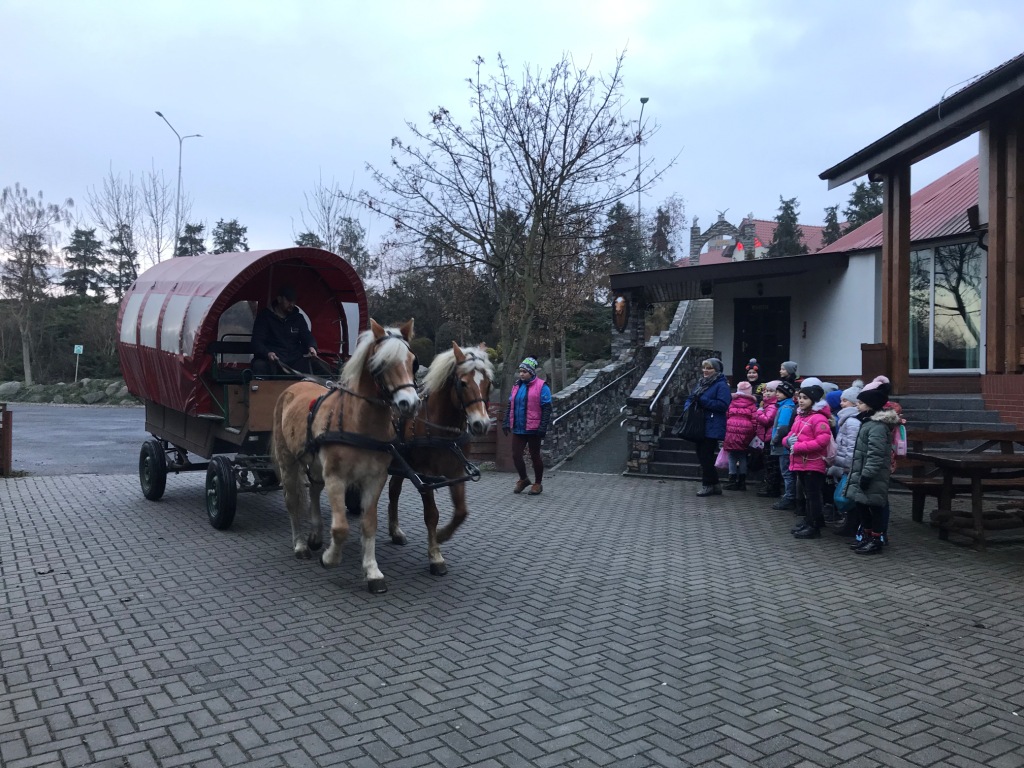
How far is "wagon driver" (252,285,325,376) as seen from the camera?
8.90 metres

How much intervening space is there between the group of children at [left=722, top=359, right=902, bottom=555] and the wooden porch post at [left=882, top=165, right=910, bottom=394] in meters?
3.41

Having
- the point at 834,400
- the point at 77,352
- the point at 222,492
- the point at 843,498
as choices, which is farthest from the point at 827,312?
the point at 77,352

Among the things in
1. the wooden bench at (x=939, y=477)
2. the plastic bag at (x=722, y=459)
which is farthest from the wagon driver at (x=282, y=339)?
the wooden bench at (x=939, y=477)

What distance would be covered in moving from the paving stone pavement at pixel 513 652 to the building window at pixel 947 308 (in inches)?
322

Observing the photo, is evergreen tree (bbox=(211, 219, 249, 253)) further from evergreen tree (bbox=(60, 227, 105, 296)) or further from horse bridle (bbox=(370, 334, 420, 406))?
horse bridle (bbox=(370, 334, 420, 406))

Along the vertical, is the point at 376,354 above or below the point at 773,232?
below

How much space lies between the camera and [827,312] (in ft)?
56.5

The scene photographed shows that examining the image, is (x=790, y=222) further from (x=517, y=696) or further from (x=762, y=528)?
(x=517, y=696)

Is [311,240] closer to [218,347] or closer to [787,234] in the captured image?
[218,347]

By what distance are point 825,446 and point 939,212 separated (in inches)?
413

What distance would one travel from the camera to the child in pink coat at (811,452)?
840 cm

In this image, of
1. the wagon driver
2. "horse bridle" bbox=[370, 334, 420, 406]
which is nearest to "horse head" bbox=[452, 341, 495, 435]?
"horse bridle" bbox=[370, 334, 420, 406]

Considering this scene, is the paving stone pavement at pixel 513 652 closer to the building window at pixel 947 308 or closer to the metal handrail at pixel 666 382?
the metal handrail at pixel 666 382

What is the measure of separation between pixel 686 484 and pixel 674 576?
17.8 ft
